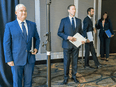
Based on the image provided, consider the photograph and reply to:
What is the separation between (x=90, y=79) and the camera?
124 inches

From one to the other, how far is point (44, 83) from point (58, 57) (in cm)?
218

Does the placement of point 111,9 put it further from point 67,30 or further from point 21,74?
point 21,74

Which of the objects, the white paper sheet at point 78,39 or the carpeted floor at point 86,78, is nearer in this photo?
the white paper sheet at point 78,39

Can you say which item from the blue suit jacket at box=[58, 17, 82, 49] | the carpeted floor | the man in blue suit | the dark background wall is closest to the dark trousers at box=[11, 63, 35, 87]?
the man in blue suit

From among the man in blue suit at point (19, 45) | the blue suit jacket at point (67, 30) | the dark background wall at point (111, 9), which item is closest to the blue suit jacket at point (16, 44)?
the man in blue suit at point (19, 45)

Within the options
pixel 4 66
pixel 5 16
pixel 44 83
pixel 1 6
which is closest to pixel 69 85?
pixel 44 83

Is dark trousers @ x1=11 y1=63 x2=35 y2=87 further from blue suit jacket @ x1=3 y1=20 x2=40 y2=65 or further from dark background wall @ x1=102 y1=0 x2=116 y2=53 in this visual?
dark background wall @ x1=102 y1=0 x2=116 y2=53

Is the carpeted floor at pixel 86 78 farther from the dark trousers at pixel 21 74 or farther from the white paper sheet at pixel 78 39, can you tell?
the dark trousers at pixel 21 74

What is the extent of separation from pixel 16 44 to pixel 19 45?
42 mm

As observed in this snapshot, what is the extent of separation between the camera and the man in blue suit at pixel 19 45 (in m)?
1.74

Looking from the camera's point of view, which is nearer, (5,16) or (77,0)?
(5,16)

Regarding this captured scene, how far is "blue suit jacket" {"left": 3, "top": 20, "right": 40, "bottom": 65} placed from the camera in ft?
5.71

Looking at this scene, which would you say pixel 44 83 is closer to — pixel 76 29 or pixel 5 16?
pixel 76 29

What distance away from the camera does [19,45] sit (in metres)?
1.79
